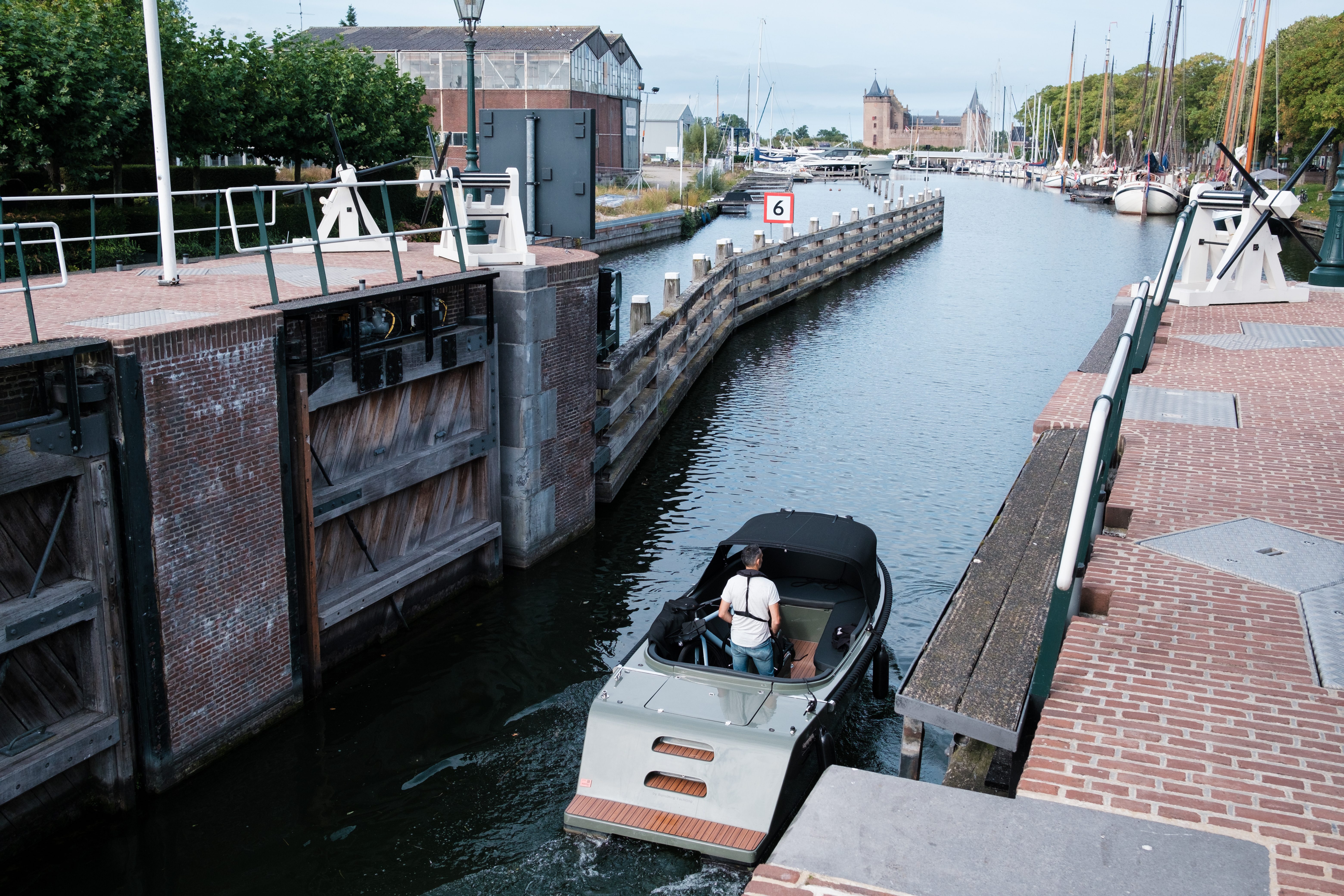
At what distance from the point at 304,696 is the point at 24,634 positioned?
9.58 feet

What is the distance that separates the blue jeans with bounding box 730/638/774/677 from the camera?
28.6 ft

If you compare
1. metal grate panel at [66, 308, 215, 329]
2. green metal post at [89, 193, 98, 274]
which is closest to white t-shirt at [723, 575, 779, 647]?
metal grate panel at [66, 308, 215, 329]

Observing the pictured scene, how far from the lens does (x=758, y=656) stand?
28.7 feet

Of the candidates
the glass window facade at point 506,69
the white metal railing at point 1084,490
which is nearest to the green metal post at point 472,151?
the white metal railing at point 1084,490

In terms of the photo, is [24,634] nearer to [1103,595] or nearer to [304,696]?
[304,696]

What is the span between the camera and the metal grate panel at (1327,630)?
21.4ft

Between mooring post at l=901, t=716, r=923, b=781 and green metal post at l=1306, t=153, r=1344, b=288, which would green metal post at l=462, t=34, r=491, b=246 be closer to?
mooring post at l=901, t=716, r=923, b=781

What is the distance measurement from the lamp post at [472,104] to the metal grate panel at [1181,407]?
301 inches

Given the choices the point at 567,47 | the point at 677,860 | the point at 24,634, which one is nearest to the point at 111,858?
the point at 24,634

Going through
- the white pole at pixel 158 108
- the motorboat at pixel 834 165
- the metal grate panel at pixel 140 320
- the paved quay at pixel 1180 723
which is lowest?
the paved quay at pixel 1180 723

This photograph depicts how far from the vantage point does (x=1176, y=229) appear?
16234mm

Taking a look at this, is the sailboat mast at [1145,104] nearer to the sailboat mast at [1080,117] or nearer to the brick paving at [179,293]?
the sailboat mast at [1080,117]

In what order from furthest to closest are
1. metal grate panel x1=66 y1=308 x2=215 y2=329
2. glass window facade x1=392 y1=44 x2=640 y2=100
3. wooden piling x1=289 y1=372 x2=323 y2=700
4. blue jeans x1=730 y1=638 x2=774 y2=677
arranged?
glass window facade x1=392 y1=44 x2=640 y2=100 < wooden piling x1=289 y1=372 x2=323 y2=700 < blue jeans x1=730 y1=638 x2=774 y2=677 < metal grate panel x1=66 y1=308 x2=215 y2=329

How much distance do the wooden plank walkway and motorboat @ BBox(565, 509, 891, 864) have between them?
94cm
